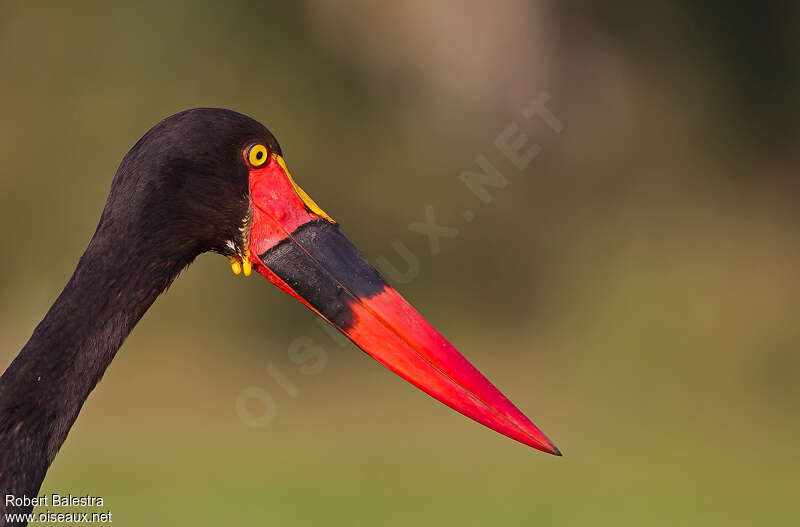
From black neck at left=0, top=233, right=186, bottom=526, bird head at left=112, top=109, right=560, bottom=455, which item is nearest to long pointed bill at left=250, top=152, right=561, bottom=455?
bird head at left=112, top=109, right=560, bottom=455

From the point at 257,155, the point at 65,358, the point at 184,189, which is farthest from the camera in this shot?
the point at 257,155

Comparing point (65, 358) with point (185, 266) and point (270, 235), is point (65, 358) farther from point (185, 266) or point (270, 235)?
A: point (270, 235)

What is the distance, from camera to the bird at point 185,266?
233 centimetres

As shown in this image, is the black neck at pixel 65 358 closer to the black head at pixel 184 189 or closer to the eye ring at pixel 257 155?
the black head at pixel 184 189

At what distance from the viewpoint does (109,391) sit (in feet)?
30.6

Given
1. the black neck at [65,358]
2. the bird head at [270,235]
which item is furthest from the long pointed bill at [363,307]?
the black neck at [65,358]

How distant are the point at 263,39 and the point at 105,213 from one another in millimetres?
7928

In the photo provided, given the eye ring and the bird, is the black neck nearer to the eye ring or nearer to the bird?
the bird

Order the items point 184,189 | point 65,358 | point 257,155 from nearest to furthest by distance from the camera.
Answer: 1. point 65,358
2. point 184,189
3. point 257,155

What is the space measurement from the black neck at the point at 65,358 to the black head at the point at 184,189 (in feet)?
0.19

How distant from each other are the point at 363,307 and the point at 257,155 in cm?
47

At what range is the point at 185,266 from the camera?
263cm

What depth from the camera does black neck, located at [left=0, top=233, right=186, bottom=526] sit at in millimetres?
2293

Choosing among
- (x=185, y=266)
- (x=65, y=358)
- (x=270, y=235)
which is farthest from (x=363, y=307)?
(x=65, y=358)
